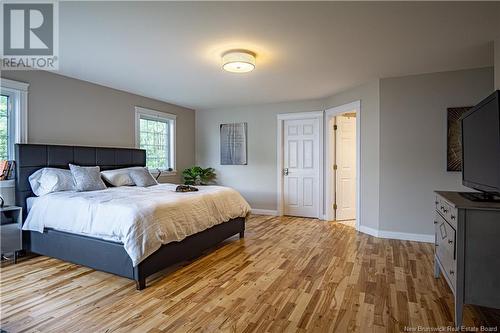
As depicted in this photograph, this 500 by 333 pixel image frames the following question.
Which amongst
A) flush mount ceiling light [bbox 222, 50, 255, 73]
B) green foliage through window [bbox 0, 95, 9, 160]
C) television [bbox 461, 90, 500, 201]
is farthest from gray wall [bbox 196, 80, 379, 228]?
green foliage through window [bbox 0, 95, 9, 160]

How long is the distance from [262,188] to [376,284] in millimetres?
3570

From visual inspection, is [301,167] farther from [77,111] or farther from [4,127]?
[4,127]

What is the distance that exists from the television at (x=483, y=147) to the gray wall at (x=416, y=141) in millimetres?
1410

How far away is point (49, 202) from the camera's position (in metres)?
3.07

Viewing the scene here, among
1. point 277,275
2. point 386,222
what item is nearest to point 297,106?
point 386,222

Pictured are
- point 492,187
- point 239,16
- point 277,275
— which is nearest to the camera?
point 492,187

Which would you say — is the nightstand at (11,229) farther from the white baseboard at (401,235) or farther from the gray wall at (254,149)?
the white baseboard at (401,235)

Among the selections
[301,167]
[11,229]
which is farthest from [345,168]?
[11,229]

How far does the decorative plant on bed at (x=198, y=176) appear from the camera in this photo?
19.9 ft

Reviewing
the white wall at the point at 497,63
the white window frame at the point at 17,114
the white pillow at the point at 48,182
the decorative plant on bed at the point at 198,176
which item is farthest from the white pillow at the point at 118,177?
the white wall at the point at 497,63

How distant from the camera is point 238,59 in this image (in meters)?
2.97

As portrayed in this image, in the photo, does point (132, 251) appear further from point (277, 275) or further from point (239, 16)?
point (239, 16)

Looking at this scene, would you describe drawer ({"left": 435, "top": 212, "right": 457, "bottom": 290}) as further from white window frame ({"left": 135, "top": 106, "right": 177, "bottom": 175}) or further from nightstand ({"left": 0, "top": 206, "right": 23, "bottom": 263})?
white window frame ({"left": 135, "top": 106, "right": 177, "bottom": 175})

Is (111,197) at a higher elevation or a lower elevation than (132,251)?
higher
